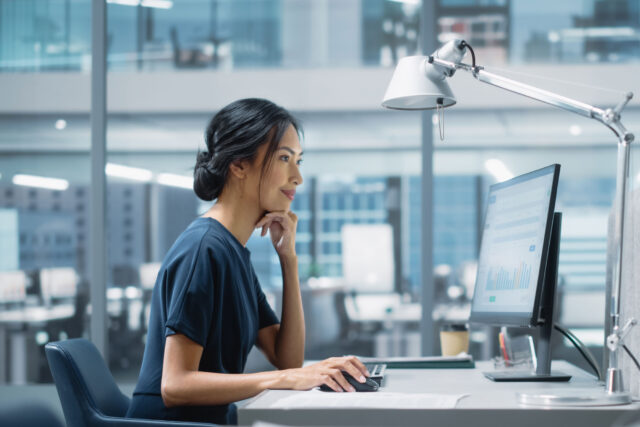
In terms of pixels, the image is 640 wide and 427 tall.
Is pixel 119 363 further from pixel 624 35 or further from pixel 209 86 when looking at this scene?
pixel 624 35

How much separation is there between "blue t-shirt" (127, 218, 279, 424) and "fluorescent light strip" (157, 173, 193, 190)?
1789 millimetres

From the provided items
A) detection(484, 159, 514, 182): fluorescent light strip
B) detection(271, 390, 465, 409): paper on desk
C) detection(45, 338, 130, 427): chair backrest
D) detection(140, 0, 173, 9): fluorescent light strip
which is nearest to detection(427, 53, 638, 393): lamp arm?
detection(271, 390, 465, 409): paper on desk

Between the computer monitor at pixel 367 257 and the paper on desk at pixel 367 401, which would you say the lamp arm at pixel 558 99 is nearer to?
the paper on desk at pixel 367 401

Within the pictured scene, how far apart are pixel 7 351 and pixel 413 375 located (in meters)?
2.53

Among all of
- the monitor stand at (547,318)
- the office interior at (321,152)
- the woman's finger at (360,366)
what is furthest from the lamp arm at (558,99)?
the office interior at (321,152)

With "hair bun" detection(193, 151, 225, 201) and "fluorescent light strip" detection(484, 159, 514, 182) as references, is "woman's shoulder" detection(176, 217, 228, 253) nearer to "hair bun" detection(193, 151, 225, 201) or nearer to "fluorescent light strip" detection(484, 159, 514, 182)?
"hair bun" detection(193, 151, 225, 201)

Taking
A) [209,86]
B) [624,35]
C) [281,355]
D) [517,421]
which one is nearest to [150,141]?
[209,86]

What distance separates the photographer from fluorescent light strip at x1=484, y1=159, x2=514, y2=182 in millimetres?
3271

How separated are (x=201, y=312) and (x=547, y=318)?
2.64 ft

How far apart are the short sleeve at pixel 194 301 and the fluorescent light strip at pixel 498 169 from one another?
6.72 feet

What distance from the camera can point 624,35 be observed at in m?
3.21

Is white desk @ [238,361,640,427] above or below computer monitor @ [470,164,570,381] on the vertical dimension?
below

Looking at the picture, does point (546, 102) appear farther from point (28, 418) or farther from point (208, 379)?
point (28, 418)

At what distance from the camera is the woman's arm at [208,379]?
1.45 meters
